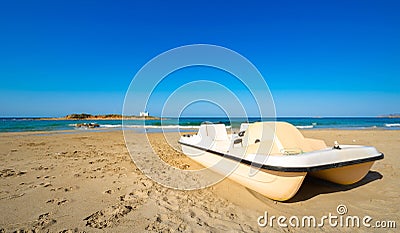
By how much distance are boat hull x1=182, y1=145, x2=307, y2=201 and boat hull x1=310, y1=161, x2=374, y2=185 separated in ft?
3.44

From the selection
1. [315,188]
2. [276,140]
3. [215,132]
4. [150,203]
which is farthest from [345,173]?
[215,132]

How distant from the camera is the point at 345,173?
4.22 m

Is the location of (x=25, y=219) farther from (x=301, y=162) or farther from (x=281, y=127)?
(x=281, y=127)

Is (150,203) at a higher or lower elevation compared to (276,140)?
lower

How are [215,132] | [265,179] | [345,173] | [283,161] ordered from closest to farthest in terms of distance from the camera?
[283,161] < [265,179] < [345,173] < [215,132]

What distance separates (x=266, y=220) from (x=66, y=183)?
4.02 meters

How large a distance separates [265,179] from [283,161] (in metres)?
0.53

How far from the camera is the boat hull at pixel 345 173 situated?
13.5 feet

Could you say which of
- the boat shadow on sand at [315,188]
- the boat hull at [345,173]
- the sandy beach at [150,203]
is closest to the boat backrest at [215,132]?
the sandy beach at [150,203]

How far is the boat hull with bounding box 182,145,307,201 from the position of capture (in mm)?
3397

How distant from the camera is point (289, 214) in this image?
3.55m

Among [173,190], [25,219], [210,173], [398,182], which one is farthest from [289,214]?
[25,219]

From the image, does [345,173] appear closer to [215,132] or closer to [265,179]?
[265,179]

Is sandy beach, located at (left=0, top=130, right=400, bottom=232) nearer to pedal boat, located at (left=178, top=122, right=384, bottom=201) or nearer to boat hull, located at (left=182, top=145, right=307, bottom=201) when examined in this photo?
boat hull, located at (left=182, top=145, right=307, bottom=201)
